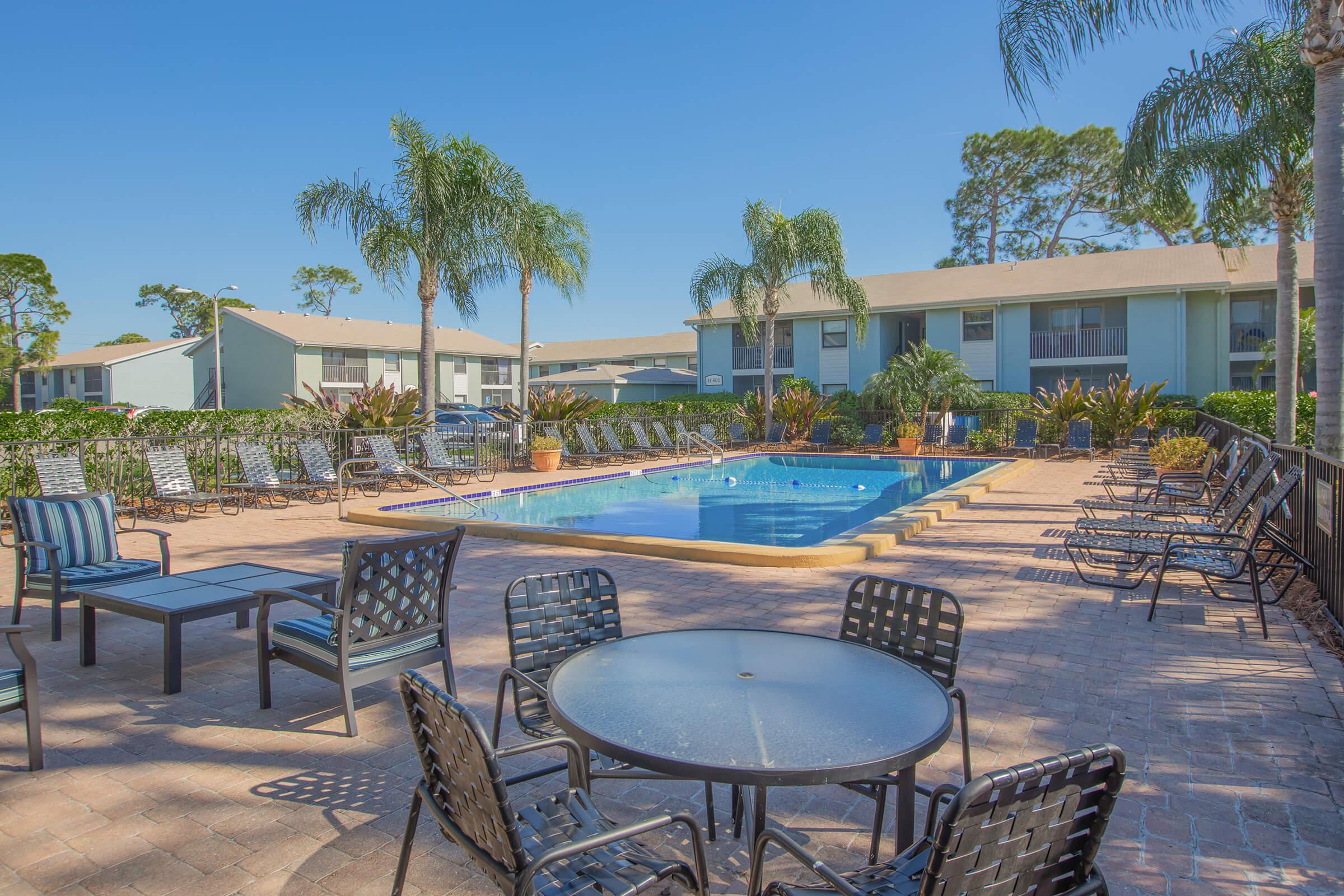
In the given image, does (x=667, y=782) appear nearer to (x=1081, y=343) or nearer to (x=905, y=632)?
(x=905, y=632)

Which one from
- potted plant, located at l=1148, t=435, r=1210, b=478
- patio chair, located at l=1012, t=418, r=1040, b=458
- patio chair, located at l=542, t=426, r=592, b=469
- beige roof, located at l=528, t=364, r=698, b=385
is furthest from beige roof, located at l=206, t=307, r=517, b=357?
potted plant, located at l=1148, t=435, r=1210, b=478

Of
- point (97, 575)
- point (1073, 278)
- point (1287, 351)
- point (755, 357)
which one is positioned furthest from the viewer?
point (755, 357)

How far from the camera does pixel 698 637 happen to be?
3178 mm

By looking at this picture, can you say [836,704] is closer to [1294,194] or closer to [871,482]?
[1294,194]

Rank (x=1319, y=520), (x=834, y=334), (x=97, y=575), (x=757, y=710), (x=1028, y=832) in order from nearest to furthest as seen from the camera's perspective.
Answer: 1. (x=1028, y=832)
2. (x=757, y=710)
3. (x=97, y=575)
4. (x=1319, y=520)
5. (x=834, y=334)

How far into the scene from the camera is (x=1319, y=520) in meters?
6.02

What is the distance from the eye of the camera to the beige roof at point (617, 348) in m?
44.1

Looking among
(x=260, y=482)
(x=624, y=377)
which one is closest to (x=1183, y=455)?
(x=260, y=482)

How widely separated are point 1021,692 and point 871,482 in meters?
13.4

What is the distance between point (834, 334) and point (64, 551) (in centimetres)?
2766

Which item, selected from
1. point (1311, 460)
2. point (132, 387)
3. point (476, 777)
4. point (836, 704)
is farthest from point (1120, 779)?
point (132, 387)

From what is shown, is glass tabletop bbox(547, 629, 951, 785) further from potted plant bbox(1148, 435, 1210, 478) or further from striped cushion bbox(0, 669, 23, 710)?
potted plant bbox(1148, 435, 1210, 478)

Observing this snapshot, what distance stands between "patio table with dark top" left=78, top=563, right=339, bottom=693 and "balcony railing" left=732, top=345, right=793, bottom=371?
90.3ft

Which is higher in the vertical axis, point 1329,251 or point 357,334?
point 357,334
